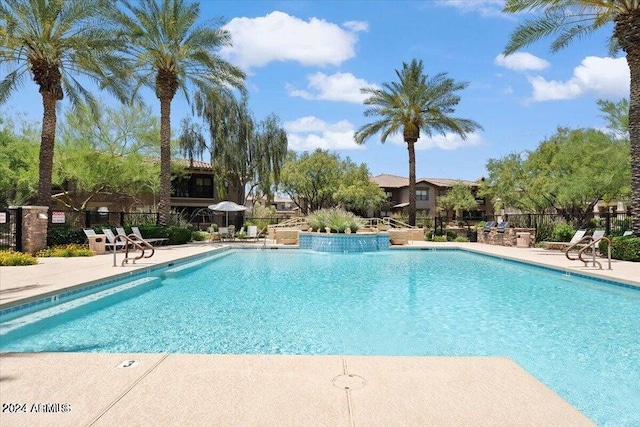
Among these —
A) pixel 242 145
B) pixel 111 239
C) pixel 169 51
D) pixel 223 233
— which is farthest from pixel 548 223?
pixel 242 145

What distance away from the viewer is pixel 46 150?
50.9 ft

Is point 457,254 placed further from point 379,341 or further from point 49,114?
point 49,114

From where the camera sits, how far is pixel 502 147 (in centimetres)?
3375

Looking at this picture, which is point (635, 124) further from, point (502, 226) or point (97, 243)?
point (97, 243)

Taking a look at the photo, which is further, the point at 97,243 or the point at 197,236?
the point at 197,236

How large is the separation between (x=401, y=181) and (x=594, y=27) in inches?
1648

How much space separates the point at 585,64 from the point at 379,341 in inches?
831

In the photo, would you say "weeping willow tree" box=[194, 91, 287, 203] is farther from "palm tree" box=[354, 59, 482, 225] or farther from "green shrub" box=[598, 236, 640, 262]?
"green shrub" box=[598, 236, 640, 262]

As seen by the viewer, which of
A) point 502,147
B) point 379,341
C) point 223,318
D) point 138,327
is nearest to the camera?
point 379,341

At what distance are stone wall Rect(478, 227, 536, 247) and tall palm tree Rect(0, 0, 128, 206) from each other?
1933cm

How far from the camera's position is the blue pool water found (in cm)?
488

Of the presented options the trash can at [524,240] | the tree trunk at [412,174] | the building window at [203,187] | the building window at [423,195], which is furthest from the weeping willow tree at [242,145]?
the building window at [423,195]

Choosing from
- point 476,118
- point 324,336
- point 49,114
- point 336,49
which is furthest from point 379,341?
point 476,118

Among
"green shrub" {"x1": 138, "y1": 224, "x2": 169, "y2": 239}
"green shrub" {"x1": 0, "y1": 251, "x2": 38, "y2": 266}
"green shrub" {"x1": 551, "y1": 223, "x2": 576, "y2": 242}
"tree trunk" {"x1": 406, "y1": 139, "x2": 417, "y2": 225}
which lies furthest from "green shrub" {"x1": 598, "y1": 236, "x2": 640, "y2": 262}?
"green shrub" {"x1": 138, "y1": 224, "x2": 169, "y2": 239}
